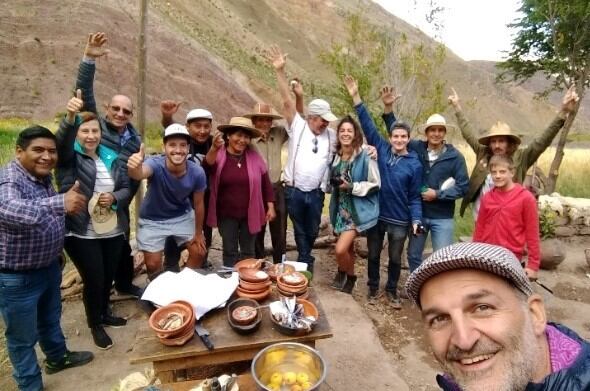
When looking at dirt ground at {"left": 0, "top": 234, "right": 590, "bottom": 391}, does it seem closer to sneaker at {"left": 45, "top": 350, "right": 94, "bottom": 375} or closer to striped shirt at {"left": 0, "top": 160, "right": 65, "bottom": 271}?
sneaker at {"left": 45, "top": 350, "right": 94, "bottom": 375}

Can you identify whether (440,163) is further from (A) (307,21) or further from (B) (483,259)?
(A) (307,21)

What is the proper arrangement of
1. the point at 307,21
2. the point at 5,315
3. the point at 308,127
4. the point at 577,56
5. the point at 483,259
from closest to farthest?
the point at 483,259 < the point at 5,315 < the point at 308,127 < the point at 577,56 < the point at 307,21

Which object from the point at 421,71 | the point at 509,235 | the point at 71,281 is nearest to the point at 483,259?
the point at 509,235

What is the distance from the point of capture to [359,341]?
3.92 m

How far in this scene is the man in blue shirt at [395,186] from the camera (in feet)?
13.7

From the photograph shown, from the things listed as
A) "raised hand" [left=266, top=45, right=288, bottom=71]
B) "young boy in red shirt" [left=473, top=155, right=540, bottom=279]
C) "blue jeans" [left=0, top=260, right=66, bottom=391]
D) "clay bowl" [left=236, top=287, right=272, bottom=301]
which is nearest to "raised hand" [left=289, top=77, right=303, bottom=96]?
"raised hand" [left=266, top=45, right=288, bottom=71]

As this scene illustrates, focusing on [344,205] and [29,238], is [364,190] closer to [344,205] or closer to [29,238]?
[344,205]

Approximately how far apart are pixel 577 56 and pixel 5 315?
10.6m

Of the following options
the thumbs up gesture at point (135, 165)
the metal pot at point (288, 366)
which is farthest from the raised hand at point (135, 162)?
the metal pot at point (288, 366)

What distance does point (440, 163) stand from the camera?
4164mm

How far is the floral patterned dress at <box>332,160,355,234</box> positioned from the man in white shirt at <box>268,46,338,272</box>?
147 millimetres

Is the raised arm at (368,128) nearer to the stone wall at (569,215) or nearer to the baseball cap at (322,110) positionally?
the baseball cap at (322,110)

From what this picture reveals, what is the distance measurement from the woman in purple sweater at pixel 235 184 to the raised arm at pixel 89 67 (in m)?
1.13

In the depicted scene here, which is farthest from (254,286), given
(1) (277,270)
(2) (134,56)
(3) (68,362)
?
(2) (134,56)
